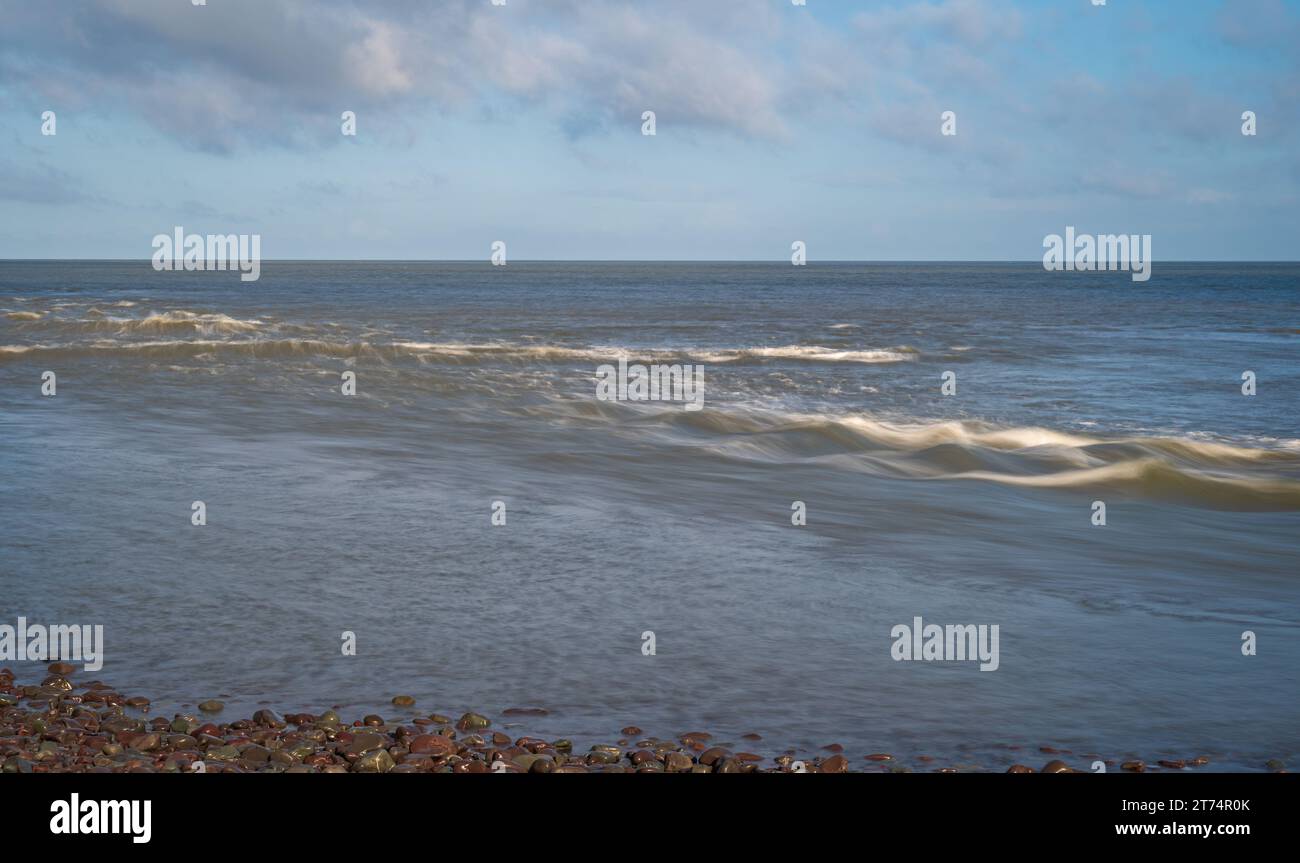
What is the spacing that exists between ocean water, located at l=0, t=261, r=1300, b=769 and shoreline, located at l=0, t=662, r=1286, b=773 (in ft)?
0.62

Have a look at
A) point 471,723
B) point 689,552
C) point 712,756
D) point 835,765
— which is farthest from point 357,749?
point 689,552

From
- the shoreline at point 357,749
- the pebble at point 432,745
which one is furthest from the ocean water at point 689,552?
the pebble at point 432,745

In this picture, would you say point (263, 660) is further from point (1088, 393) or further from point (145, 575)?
point (1088, 393)

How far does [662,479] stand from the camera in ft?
47.8

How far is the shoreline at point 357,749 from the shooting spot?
18.5 feet

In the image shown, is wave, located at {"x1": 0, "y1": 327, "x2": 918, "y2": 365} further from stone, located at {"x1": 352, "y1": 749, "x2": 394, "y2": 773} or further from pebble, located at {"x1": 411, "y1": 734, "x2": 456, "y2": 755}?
stone, located at {"x1": 352, "y1": 749, "x2": 394, "y2": 773}

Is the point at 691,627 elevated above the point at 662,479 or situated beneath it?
situated beneath

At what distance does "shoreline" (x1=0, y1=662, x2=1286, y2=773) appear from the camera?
5648 millimetres

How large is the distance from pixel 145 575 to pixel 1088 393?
70.5ft

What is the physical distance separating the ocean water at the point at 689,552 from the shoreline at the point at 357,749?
0.62 ft

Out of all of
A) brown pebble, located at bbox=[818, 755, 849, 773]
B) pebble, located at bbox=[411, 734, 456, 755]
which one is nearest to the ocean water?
brown pebble, located at bbox=[818, 755, 849, 773]

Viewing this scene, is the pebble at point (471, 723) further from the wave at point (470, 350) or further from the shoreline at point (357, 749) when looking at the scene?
the wave at point (470, 350)
